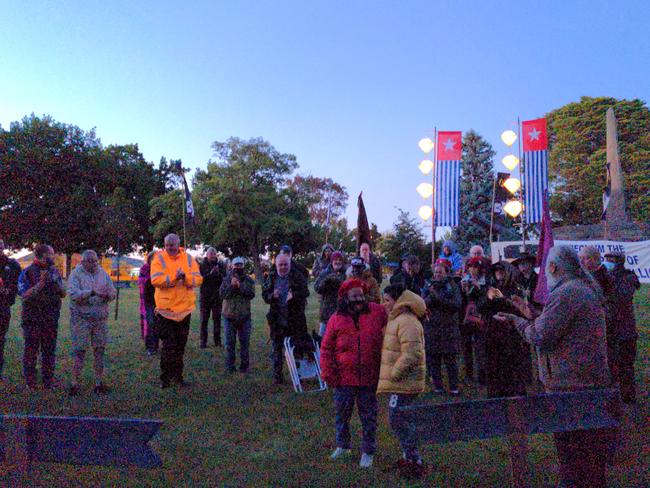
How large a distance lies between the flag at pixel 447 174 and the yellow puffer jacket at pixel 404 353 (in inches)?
430

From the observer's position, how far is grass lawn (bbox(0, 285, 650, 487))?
15.8 ft

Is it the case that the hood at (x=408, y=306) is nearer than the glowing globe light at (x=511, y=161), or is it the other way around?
the hood at (x=408, y=306)

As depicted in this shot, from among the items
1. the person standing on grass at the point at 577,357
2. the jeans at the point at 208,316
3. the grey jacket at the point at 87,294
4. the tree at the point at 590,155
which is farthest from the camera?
the tree at the point at 590,155

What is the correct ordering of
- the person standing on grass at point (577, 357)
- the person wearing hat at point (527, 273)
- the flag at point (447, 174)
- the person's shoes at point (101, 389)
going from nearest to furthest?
the person standing on grass at point (577, 357) → the person's shoes at point (101, 389) → the person wearing hat at point (527, 273) → the flag at point (447, 174)

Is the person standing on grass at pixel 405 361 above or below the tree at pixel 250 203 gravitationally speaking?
below

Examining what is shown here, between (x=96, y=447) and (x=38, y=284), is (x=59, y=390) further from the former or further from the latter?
(x=96, y=447)

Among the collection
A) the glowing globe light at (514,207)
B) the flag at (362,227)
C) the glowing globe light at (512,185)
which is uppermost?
the glowing globe light at (512,185)

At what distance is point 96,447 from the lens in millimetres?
2699

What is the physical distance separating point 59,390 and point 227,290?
107 inches

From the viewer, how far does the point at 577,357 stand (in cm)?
376

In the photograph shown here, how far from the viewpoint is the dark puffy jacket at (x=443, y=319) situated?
25.2ft

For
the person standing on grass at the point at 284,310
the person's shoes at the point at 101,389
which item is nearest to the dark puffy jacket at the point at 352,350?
the person standing on grass at the point at 284,310

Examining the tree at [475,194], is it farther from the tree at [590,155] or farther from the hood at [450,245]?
the hood at [450,245]

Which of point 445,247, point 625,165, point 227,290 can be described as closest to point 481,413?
point 227,290
